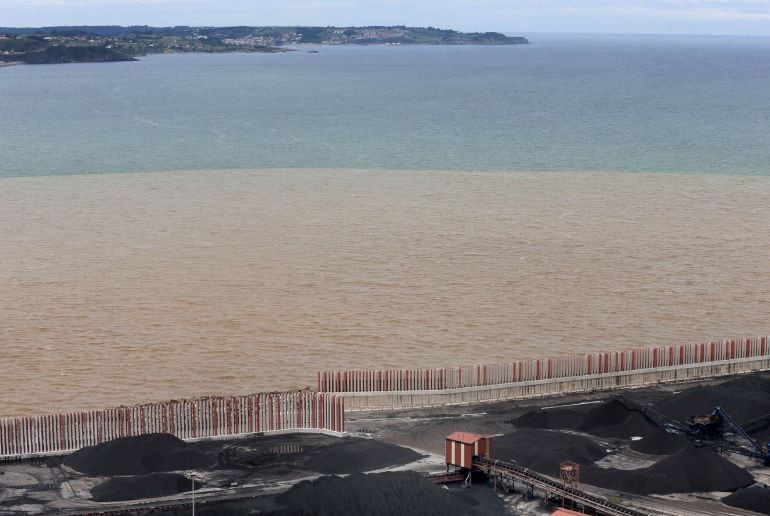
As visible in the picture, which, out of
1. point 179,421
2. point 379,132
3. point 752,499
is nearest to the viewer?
point 752,499

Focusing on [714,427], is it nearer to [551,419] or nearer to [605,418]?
[605,418]

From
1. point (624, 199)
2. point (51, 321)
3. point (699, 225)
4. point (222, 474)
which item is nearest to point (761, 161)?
point (624, 199)

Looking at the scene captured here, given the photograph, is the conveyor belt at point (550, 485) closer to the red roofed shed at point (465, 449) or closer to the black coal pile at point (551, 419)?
the red roofed shed at point (465, 449)

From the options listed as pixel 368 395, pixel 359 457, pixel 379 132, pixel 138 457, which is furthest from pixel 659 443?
pixel 379 132

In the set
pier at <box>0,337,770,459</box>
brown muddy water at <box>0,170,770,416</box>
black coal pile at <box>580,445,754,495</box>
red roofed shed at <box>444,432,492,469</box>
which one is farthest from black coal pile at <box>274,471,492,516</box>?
brown muddy water at <box>0,170,770,416</box>

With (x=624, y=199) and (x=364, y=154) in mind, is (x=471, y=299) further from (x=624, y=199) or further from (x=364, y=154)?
(x=364, y=154)

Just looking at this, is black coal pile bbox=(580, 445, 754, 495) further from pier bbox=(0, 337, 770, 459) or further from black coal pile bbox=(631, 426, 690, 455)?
pier bbox=(0, 337, 770, 459)
